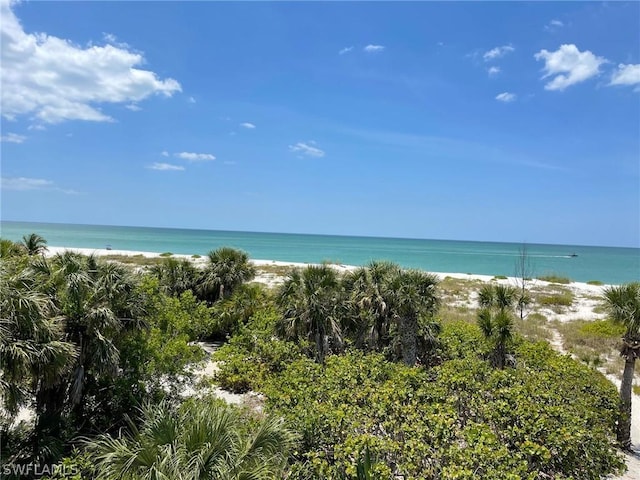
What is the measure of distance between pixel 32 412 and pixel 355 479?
9665 mm

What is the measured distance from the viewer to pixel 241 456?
7266 mm

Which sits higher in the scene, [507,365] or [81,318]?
[81,318]

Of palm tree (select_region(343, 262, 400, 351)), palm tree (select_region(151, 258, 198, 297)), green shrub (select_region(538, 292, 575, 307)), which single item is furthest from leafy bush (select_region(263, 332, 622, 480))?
green shrub (select_region(538, 292, 575, 307))

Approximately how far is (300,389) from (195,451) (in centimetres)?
473

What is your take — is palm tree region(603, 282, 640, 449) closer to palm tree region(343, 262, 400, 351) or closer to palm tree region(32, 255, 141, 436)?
palm tree region(343, 262, 400, 351)

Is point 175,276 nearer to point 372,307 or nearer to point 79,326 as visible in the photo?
point 372,307

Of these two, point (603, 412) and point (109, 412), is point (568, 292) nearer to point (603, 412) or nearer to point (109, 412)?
point (603, 412)

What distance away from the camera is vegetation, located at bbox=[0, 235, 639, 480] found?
24.6 feet

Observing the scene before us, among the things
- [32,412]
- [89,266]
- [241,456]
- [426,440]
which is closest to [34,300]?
[89,266]

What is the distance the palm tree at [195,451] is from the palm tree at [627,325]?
12211mm

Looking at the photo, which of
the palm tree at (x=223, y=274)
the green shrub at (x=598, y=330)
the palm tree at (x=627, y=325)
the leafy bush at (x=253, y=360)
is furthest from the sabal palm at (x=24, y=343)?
the green shrub at (x=598, y=330)

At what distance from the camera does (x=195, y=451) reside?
7078 millimetres

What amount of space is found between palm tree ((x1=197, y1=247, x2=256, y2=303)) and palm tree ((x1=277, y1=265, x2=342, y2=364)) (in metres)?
7.06

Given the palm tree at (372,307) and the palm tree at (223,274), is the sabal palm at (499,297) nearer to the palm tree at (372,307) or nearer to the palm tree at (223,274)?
the palm tree at (372,307)
